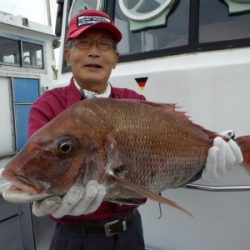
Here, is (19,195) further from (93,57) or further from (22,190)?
(93,57)

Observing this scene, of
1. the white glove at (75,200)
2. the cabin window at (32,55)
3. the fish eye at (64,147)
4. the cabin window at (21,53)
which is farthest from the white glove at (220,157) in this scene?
the cabin window at (32,55)

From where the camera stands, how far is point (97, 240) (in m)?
2.02

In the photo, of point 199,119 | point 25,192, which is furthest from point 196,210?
point 25,192

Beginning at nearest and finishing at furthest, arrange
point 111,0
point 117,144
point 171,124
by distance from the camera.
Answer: point 117,144 < point 171,124 < point 111,0

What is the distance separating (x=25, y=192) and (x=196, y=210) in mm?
1625

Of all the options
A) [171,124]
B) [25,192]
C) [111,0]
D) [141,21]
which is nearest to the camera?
[25,192]

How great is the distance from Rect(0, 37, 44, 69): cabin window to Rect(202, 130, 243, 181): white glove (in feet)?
21.0

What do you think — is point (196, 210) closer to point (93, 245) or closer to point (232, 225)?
point (232, 225)

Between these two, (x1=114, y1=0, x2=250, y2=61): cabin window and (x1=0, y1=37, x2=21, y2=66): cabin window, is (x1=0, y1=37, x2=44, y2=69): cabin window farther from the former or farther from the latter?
(x1=114, y1=0, x2=250, y2=61): cabin window

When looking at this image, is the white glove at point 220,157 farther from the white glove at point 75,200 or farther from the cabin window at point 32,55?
the cabin window at point 32,55

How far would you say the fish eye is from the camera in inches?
57.7

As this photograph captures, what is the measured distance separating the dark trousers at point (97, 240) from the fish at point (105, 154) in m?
0.47

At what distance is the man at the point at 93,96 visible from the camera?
6.21 feet

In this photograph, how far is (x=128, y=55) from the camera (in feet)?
10.6
